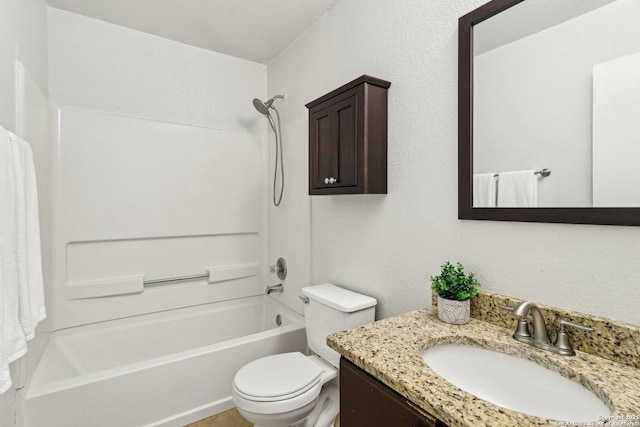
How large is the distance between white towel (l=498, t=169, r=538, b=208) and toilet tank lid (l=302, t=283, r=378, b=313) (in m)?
0.76

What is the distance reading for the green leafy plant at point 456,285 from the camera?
1.08 metres

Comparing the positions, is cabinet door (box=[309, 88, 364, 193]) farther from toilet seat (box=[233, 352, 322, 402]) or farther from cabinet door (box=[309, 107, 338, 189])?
toilet seat (box=[233, 352, 322, 402])

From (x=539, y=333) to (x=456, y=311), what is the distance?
0.24 meters

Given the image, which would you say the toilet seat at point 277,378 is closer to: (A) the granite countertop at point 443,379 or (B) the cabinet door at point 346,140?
(A) the granite countertop at point 443,379

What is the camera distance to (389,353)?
87cm

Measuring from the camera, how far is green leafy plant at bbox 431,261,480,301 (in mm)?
1078

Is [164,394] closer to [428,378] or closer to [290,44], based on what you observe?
[428,378]

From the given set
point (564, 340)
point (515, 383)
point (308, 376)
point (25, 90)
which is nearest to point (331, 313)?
point (308, 376)

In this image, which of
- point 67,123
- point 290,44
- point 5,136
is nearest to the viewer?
point 5,136

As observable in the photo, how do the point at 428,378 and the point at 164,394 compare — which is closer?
the point at 428,378

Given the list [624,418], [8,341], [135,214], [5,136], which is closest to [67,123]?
[135,214]

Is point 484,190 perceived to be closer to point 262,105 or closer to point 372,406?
point 372,406

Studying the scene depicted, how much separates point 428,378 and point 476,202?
0.67 metres

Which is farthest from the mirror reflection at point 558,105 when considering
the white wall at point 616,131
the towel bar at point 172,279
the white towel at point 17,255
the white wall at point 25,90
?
the towel bar at point 172,279
